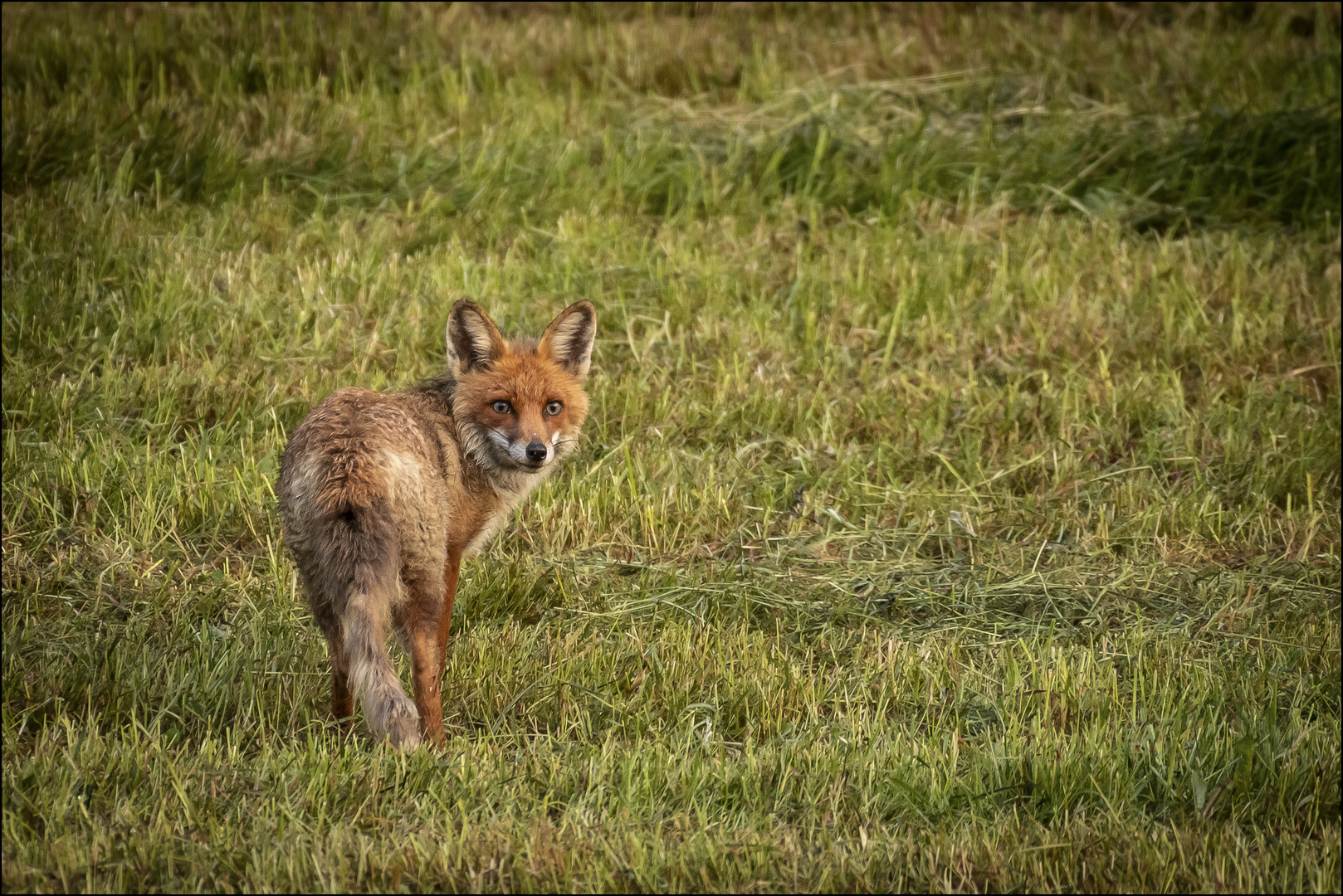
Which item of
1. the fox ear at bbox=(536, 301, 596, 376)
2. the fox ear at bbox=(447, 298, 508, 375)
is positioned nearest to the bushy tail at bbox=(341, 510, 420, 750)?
the fox ear at bbox=(447, 298, 508, 375)

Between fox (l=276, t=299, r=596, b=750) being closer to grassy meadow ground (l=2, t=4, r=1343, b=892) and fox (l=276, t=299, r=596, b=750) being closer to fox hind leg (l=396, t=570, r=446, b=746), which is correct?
fox hind leg (l=396, t=570, r=446, b=746)

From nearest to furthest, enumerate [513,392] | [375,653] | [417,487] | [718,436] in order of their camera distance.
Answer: [375,653]
[417,487]
[513,392]
[718,436]

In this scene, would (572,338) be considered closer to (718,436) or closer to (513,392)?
(513,392)

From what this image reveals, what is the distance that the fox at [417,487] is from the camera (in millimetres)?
3928

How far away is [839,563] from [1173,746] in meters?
2.10

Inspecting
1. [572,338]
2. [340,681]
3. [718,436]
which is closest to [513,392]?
[572,338]

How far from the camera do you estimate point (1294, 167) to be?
9656 millimetres

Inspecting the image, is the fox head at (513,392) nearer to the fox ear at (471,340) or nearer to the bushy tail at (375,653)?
the fox ear at (471,340)

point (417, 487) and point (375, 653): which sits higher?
point (417, 487)

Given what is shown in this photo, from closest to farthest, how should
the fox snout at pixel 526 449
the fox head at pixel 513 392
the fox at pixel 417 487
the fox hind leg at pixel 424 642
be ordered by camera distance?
the fox at pixel 417 487, the fox hind leg at pixel 424 642, the fox snout at pixel 526 449, the fox head at pixel 513 392

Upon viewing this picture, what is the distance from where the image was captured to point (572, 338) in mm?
5156

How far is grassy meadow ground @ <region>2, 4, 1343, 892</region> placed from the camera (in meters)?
3.80

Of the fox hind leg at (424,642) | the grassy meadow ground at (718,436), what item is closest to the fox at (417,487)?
the fox hind leg at (424,642)

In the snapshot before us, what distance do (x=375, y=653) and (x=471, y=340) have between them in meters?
1.52
